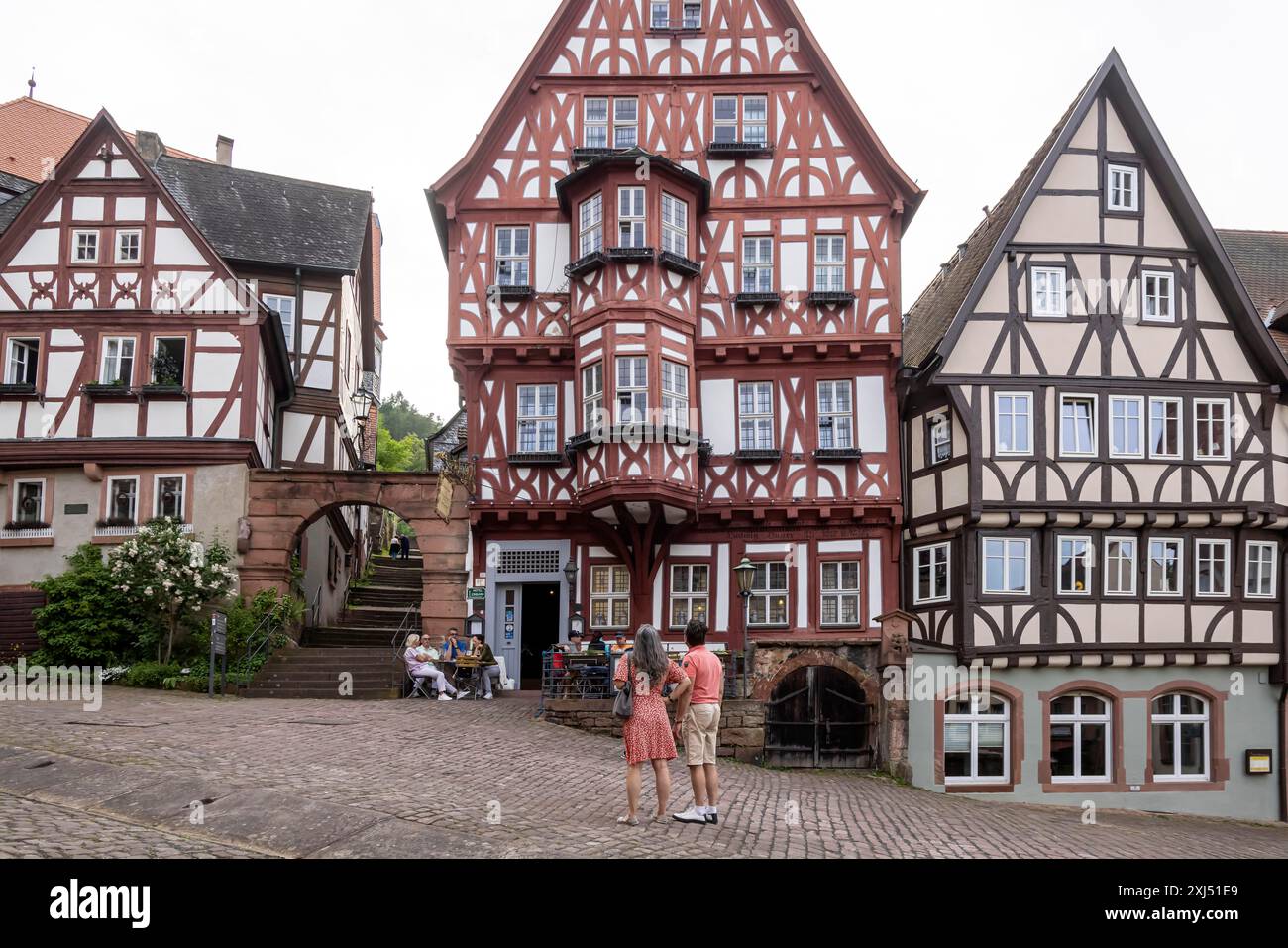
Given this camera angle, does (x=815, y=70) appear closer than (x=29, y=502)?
No

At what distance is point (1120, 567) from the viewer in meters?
25.1

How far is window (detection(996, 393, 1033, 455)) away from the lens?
25094mm

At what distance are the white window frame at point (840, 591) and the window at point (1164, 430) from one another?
6.40 m

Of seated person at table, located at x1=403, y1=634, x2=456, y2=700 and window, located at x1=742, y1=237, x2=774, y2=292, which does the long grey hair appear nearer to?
Result: seated person at table, located at x1=403, y1=634, x2=456, y2=700

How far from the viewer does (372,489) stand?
26.8 metres

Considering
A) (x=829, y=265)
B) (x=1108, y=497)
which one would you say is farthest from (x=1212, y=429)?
(x=829, y=265)

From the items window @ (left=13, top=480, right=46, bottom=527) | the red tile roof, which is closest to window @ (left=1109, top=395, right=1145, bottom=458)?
window @ (left=13, top=480, right=46, bottom=527)

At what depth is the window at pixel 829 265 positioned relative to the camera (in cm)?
2689

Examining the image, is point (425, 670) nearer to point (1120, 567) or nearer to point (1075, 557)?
point (1075, 557)

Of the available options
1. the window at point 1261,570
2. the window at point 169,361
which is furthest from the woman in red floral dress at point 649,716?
the window at point 1261,570

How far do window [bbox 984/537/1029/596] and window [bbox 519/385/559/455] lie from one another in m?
9.18

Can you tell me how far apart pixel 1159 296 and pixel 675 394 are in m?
10.3

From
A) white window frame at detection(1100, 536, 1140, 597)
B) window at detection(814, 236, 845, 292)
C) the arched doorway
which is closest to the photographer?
the arched doorway
